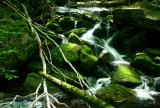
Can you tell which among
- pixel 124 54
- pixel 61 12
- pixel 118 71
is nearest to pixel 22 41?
pixel 118 71

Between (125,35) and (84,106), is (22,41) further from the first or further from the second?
(125,35)

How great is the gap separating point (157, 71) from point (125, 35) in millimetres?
3838

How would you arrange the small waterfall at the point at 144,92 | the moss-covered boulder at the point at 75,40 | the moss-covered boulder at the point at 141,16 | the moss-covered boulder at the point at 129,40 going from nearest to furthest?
the small waterfall at the point at 144,92
the moss-covered boulder at the point at 75,40
the moss-covered boulder at the point at 141,16
the moss-covered boulder at the point at 129,40

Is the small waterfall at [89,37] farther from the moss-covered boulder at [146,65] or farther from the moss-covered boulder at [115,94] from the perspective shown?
the moss-covered boulder at [115,94]

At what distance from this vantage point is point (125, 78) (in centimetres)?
988

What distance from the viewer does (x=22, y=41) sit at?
30.5 feet

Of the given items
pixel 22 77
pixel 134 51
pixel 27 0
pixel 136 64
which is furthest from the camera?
pixel 134 51

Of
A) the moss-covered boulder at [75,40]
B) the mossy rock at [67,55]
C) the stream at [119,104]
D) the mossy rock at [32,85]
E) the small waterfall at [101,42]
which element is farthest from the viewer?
the small waterfall at [101,42]

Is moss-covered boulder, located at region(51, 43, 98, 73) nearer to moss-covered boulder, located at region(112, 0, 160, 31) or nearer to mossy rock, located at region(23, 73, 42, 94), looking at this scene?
mossy rock, located at region(23, 73, 42, 94)

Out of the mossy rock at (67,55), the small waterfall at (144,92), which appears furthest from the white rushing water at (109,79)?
the mossy rock at (67,55)

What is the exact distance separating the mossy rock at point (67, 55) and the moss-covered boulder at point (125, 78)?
170 centimetres

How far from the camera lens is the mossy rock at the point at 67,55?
421 inches

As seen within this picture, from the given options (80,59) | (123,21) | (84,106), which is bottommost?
(84,106)

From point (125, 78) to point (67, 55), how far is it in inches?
96.0
